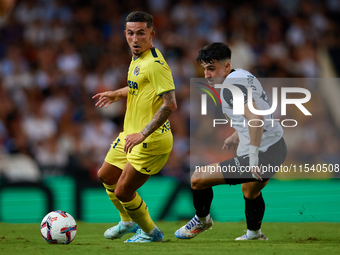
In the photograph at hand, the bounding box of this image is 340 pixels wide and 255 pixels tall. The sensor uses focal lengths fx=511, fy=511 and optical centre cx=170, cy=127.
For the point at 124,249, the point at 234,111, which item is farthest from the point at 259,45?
the point at 124,249

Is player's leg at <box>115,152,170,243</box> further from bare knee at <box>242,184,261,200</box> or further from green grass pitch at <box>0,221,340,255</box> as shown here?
bare knee at <box>242,184,261,200</box>

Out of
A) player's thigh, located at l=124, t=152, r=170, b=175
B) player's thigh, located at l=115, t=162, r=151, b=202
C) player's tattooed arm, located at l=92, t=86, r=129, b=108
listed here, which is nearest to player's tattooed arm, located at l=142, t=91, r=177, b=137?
player's thigh, located at l=124, t=152, r=170, b=175

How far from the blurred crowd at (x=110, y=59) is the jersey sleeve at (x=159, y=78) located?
3763 millimetres

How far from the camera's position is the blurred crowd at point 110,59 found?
10.2 meters

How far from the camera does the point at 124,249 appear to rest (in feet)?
15.9

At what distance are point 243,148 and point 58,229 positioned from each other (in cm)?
210

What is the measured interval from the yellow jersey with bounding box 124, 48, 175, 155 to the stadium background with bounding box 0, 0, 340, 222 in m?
3.09

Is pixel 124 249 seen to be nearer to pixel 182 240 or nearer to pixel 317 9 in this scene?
pixel 182 240

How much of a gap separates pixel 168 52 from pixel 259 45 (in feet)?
7.42

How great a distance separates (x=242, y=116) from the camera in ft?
17.3

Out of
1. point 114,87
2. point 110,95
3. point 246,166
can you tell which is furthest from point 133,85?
point 114,87

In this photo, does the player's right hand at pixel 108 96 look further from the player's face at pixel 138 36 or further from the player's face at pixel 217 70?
the player's face at pixel 217 70

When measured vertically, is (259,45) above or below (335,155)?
above

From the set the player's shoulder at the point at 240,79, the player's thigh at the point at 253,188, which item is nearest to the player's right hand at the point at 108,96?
the player's shoulder at the point at 240,79
